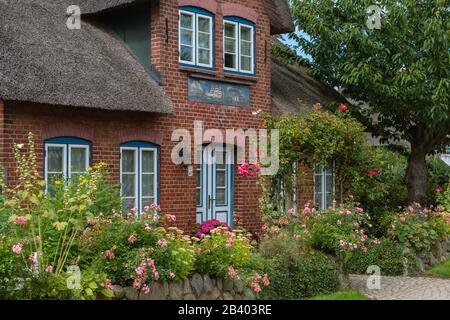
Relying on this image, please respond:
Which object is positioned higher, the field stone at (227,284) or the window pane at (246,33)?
the window pane at (246,33)

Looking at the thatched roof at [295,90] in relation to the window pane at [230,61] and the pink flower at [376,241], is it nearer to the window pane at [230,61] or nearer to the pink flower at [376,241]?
the window pane at [230,61]

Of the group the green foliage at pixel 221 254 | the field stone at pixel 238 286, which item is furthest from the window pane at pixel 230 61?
the field stone at pixel 238 286

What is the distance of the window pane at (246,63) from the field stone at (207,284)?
7.22 m

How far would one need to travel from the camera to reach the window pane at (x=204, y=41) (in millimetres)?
15102

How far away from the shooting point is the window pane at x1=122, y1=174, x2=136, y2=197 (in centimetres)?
1376

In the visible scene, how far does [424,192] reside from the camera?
61.2ft

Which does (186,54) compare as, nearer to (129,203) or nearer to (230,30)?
(230,30)

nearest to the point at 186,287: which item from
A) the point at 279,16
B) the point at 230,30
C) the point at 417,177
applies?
the point at 230,30

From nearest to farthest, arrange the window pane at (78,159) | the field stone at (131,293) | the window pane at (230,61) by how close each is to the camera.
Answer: the field stone at (131,293), the window pane at (78,159), the window pane at (230,61)

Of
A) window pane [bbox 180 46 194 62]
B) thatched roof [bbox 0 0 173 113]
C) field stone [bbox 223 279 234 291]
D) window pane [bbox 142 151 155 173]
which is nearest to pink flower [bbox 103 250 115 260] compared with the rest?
field stone [bbox 223 279 234 291]

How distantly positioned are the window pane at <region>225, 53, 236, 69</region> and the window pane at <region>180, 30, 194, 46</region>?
1063mm

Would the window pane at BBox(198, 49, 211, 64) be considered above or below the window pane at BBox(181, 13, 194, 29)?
below

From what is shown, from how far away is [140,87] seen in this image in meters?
13.6

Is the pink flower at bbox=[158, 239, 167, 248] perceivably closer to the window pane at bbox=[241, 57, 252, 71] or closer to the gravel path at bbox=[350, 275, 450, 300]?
the gravel path at bbox=[350, 275, 450, 300]
